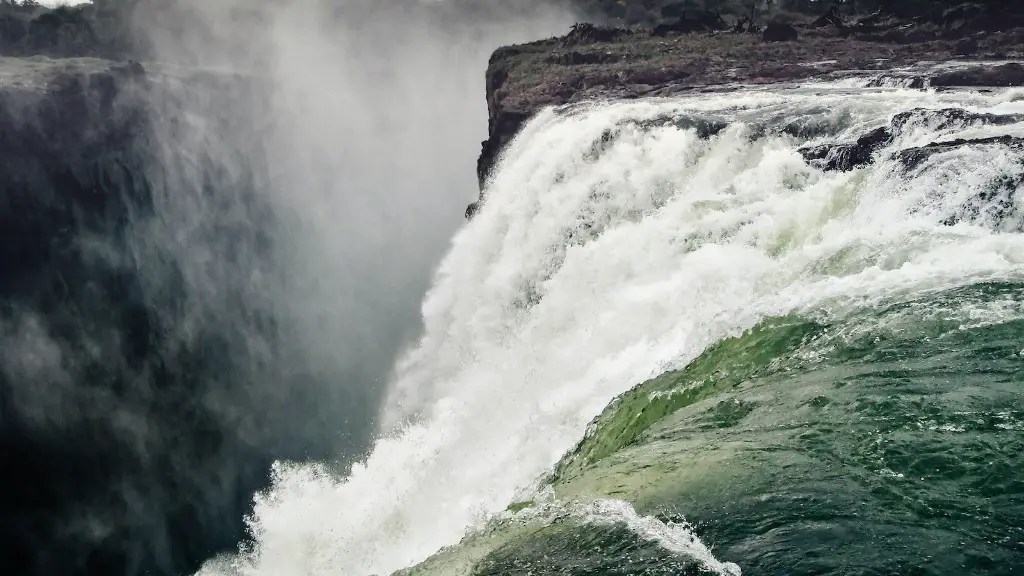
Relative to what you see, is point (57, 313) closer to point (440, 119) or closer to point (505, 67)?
point (505, 67)

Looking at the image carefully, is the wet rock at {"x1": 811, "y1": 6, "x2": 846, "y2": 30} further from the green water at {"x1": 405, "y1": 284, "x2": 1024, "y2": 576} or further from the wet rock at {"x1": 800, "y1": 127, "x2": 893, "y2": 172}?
the green water at {"x1": 405, "y1": 284, "x2": 1024, "y2": 576}

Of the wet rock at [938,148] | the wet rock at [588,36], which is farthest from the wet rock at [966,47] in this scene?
the wet rock at [938,148]

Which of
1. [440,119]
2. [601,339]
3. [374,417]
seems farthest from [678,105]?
[440,119]

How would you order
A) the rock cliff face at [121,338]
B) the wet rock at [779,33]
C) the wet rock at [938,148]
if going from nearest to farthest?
1. the wet rock at [938,148]
2. the rock cliff face at [121,338]
3. the wet rock at [779,33]

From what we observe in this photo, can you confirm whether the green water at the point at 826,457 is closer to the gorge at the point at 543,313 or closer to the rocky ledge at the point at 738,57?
the gorge at the point at 543,313

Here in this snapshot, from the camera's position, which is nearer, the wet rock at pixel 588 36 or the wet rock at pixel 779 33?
the wet rock at pixel 779 33

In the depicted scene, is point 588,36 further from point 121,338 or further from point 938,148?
point 938,148

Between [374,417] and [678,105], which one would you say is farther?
[374,417]

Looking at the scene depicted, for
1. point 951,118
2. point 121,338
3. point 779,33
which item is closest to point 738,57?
point 779,33
